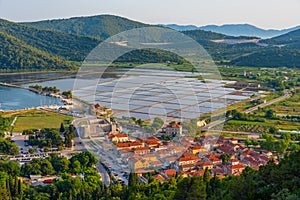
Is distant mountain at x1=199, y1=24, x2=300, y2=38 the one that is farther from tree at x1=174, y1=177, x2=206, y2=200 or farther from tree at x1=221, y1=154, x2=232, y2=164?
tree at x1=174, y1=177, x2=206, y2=200

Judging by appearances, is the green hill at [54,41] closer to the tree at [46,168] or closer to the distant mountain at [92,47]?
the distant mountain at [92,47]

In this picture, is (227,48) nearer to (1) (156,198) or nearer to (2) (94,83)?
(2) (94,83)

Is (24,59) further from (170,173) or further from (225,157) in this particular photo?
(170,173)

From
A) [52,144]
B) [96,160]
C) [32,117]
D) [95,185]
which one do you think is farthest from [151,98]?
[95,185]

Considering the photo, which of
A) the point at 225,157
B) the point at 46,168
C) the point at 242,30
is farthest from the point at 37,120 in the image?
the point at 242,30

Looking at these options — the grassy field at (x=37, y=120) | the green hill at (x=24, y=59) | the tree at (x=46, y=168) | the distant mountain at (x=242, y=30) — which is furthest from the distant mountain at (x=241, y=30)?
the tree at (x=46, y=168)

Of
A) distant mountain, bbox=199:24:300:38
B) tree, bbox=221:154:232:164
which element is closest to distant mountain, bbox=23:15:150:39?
tree, bbox=221:154:232:164
